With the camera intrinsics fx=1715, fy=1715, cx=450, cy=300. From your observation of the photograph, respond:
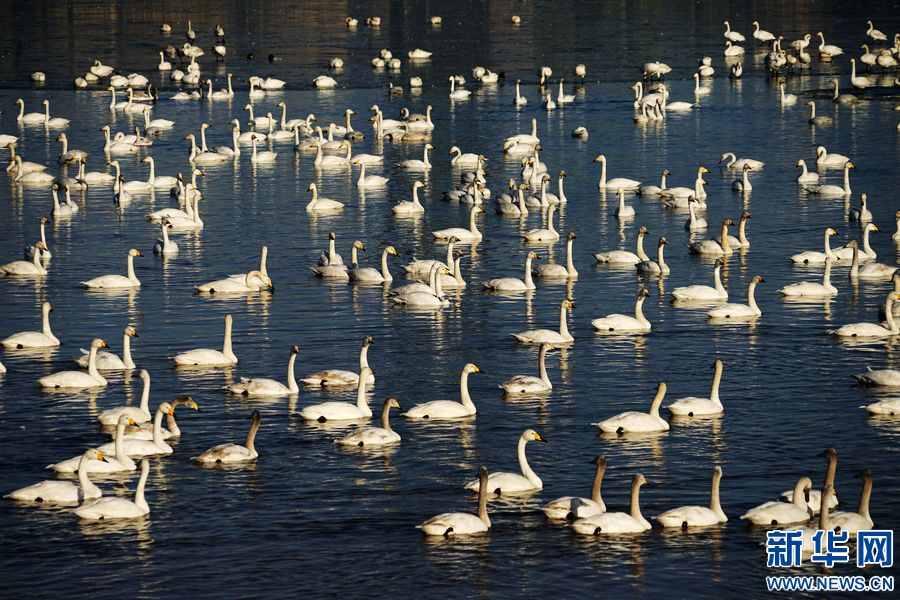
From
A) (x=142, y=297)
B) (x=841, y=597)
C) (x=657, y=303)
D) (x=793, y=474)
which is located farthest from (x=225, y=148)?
(x=841, y=597)

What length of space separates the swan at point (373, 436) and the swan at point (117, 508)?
4.95m

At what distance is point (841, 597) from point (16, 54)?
94.0 m

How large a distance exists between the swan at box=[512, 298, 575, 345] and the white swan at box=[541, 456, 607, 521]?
1230 centimetres

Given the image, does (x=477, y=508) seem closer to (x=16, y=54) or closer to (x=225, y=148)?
(x=225, y=148)

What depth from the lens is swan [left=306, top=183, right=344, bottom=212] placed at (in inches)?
Answer: 2375

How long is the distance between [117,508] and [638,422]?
10314 mm

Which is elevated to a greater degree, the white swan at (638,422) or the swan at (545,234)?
the swan at (545,234)

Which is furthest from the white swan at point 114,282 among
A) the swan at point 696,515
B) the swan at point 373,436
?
the swan at point 696,515

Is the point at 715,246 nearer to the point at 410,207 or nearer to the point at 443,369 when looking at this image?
the point at 410,207

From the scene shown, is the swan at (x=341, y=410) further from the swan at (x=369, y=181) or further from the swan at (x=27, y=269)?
the swan at (x=369, y=181)

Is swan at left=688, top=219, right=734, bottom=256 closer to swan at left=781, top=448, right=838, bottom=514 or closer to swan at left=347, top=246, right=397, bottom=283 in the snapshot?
swan at left=347, top=246, right=397, bottom=283

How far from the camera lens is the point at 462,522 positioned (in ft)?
90.9

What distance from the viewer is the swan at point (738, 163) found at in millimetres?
65938

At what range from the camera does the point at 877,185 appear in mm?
63062
